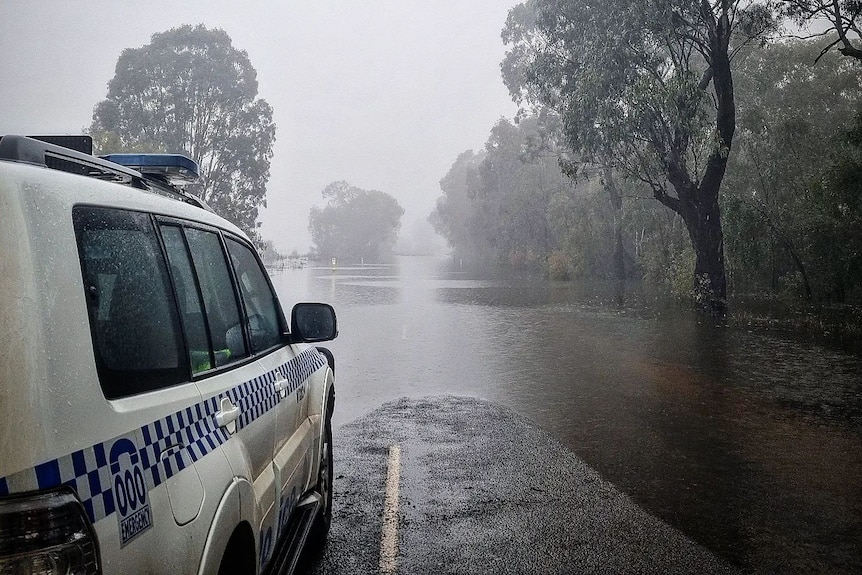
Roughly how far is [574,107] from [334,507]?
19491mm

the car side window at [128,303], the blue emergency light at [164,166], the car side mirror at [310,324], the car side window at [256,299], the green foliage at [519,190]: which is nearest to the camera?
the car side window at [128,303]

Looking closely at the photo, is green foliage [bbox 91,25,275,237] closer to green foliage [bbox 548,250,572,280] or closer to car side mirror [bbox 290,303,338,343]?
green foliage [bbox 548,250,572,280]

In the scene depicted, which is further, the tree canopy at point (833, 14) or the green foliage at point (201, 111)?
the green foliage at point (201, 111)

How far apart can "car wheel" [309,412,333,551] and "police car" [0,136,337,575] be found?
1258 mm

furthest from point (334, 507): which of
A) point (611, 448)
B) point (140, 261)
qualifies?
point (140, 261)

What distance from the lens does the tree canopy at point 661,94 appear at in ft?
68.8

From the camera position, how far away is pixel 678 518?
5355mm

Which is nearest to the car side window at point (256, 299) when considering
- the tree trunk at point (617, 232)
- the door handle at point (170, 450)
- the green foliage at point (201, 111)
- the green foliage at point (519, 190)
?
the door handle at point (170, 450)

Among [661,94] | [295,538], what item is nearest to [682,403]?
[295,538]

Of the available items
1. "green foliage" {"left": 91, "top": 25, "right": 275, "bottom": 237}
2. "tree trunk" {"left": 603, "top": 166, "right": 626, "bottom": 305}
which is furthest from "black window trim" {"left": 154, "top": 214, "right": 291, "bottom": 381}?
"green foliage" {"left": 91, "top": 25, "right": 275, "bottom": 237}

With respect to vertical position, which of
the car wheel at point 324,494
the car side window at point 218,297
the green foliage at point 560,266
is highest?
the car side window at point 218,297

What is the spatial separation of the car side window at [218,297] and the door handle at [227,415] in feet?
0.57

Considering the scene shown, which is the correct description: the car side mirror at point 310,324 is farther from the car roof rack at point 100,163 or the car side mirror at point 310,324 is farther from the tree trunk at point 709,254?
the tree trunk at point 709,254

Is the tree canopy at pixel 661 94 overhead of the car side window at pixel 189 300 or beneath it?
overhead
